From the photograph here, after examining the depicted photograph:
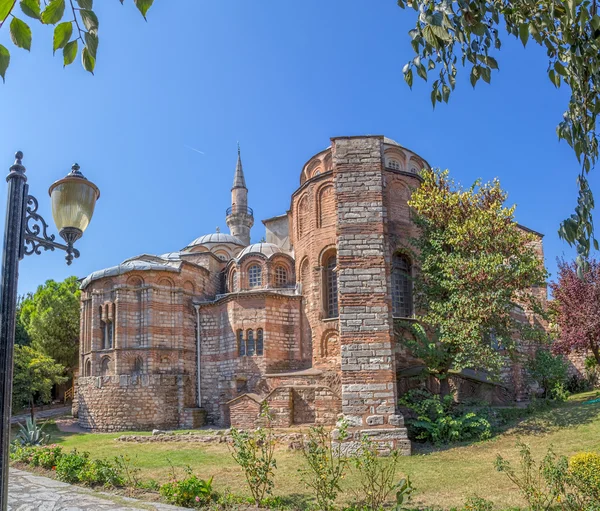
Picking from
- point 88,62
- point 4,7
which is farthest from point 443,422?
point 4,7

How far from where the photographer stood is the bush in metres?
12.1

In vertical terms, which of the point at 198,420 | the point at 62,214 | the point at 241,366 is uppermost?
the point at 62,214

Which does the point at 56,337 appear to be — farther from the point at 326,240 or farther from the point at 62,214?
the point at 62,214

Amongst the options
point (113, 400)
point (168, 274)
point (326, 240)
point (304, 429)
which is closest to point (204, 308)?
point (168, 274)

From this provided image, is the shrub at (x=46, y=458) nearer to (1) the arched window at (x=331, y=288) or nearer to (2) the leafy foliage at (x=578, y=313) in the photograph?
(1) the arched window at (x=331, y=288)

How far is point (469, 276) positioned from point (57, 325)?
82.3ft

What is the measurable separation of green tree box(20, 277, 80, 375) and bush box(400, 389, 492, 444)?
931 inches

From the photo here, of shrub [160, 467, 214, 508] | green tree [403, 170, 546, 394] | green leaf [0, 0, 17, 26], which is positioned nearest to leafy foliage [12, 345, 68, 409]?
green tree [403, 170, 546, 394]

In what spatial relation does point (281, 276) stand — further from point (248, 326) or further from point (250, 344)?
point (250, 344)

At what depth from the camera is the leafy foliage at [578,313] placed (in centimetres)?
1836

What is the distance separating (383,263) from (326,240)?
263 inches

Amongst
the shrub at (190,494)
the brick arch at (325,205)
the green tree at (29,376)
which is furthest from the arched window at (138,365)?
the shrub at (190,494)

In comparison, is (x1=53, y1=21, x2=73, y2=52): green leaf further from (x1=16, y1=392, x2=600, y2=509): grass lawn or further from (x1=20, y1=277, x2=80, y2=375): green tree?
(x1=20, y1=277, x2=80, y2=375): green tree

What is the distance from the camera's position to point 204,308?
23.3m
